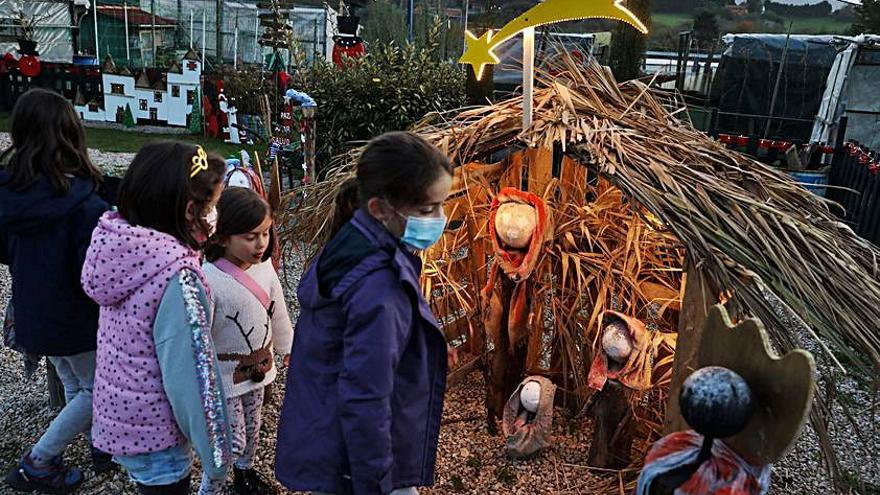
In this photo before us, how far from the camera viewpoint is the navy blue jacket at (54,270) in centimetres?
241

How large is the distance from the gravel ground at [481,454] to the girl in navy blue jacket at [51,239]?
0.45 m

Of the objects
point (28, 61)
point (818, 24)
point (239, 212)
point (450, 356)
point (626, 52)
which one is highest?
point (818, 24)

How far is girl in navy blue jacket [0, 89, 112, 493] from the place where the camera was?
2.38m

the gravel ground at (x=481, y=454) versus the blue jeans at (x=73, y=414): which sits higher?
the blue jeans at (x=73, y=414)

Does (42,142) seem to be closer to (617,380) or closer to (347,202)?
(347,202)

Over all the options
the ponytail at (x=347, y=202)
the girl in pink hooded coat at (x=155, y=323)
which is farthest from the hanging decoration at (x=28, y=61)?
the ponytail at (x=347, y=202)

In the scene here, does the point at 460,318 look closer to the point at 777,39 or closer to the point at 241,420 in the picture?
the point at 241,420

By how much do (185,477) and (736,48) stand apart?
10805mm

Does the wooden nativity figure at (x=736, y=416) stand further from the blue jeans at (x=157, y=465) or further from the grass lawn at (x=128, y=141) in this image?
the grass lawn at (x=128, y=141)

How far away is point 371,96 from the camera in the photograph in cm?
659

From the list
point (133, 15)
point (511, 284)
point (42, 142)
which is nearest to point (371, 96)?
point (511, 284)

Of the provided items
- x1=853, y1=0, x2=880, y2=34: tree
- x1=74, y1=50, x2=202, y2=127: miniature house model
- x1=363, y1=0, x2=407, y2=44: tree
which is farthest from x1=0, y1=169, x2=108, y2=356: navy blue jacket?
x1=853, y1=0, x2=880, y2=34: tree

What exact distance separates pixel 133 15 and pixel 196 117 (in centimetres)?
932

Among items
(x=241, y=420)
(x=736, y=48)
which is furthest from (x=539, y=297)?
(x=736, y=48)
